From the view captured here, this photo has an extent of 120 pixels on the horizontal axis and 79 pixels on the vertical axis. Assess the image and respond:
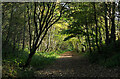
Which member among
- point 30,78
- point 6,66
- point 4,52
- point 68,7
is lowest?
point 30,78

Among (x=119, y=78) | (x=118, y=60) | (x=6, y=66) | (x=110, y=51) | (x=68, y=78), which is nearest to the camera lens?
(x=119, y=78)

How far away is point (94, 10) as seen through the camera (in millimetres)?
13195

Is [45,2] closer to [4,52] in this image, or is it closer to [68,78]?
[4,52]

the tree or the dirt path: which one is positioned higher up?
the tree

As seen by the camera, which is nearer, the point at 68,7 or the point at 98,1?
the point at 68,7

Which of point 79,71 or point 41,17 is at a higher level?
point 41,17

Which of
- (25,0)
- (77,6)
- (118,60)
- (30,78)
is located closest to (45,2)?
(25,0)

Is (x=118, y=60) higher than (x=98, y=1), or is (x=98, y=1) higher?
(x=98, y=1)

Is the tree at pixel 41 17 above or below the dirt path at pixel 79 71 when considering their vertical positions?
above

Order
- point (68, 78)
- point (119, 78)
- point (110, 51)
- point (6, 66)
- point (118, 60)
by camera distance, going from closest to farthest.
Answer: point (119, 78) → point (68, 78) → point (6, 66) → point (118, 60) → point (110, 51)

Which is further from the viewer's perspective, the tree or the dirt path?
the tree

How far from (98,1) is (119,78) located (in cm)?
887

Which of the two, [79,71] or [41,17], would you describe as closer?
[79,71]

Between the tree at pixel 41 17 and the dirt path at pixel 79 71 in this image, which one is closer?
the dirt path at pixel 79 71
